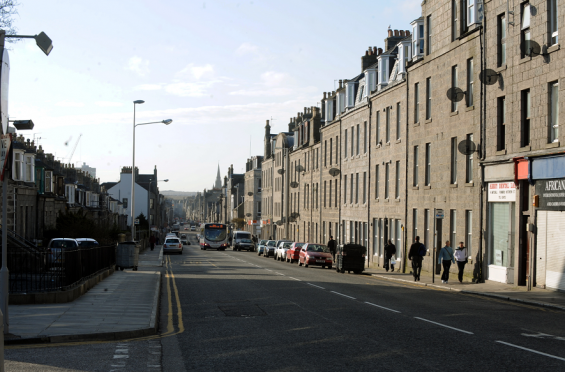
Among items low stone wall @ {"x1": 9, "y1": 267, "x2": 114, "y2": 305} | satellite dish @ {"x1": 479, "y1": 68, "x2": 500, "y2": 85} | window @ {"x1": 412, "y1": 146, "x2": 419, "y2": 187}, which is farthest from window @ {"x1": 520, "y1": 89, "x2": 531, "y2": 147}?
low stone wall @ {"x1": 9, "y1": 267, "x2": 114, "y2": 305}

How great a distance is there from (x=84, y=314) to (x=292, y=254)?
1364 inches

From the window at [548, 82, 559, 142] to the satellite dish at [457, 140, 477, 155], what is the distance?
524 cm

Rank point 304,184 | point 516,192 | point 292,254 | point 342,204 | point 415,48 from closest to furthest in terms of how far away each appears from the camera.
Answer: point 516,192, point 415,48, point 292,254, point 342,204, point 304,184

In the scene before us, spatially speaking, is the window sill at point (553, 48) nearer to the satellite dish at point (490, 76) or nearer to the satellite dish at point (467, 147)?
the satellite dish at point (490, 76)

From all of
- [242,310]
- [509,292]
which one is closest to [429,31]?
[509,292]

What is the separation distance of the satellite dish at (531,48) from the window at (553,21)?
A: 1.73ft

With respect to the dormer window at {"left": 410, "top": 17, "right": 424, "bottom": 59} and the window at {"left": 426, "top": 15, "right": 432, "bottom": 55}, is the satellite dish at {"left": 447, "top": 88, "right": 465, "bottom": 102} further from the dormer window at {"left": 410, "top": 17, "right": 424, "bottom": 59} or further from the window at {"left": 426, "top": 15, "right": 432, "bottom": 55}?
the dormer window at {"left": 410, "top": 17, "right": 424, "bottom": 59}

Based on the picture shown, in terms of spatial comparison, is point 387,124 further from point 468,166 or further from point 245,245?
point 245,245

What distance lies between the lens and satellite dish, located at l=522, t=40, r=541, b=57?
23312mm

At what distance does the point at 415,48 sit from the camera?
3694 centimetres

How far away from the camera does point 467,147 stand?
28312 millimetres

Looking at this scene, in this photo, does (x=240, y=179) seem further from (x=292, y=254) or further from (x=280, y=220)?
(x=292, y=254)

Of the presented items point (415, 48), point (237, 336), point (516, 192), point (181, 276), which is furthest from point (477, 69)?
point (237, 336)

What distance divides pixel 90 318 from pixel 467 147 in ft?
63.6
